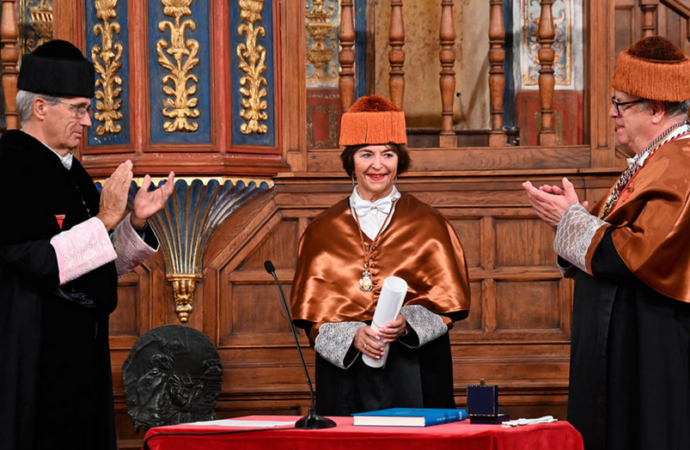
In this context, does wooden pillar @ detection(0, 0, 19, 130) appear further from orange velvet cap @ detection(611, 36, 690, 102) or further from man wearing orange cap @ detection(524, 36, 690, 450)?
orange velvet cap @ detection(611, 36, 690, 102)

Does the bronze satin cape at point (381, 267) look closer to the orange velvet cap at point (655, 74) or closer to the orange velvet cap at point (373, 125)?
the orange velvet cap at point (373, 125)

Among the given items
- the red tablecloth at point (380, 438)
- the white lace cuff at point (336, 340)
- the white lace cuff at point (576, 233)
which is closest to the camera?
the red tablecloth at point (380, 438)

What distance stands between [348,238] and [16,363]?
143cm

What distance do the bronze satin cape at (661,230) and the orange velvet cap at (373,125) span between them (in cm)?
99

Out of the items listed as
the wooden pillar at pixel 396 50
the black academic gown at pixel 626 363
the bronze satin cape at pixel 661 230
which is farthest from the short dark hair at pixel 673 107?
the wooden pillar at pixel 396 50

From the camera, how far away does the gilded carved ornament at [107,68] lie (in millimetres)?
5086

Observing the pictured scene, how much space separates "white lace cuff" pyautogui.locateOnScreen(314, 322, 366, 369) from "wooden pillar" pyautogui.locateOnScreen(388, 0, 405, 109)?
1713 millimetres

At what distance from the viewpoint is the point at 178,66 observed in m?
5.05

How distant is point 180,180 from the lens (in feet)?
16.5

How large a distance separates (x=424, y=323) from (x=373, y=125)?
86cm

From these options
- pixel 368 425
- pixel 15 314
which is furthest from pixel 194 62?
pixel 368 425

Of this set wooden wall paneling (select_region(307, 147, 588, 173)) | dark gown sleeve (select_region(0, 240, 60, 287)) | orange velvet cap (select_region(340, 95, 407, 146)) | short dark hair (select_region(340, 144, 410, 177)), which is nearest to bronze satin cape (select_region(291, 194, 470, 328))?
short dark hair (select_region(340, 144, 410, 177))

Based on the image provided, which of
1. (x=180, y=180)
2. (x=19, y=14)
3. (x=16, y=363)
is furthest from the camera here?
(x=19, y=14)

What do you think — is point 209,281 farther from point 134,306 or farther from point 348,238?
point 348,238
